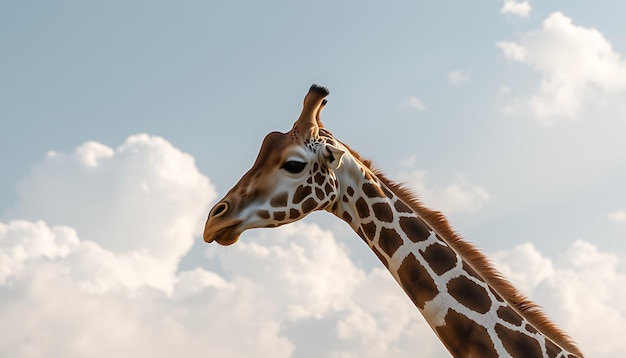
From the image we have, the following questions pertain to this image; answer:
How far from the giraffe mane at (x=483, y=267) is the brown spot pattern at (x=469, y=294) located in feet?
0.91

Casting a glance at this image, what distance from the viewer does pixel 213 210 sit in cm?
820

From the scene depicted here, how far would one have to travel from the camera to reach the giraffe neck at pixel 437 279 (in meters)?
7.76

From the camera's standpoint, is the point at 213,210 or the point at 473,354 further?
the point at 213,210

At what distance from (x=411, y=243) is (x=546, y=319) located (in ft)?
5.20

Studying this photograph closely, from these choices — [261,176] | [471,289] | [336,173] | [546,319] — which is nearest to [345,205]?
[336,173]

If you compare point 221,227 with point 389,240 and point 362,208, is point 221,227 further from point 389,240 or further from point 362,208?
point 389,240

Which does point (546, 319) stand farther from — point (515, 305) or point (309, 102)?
point (309, 102)

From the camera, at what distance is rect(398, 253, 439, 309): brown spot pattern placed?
7965 mm

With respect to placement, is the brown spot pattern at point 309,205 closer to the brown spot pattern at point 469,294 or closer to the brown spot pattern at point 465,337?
the brown spot pattern at point 469,294

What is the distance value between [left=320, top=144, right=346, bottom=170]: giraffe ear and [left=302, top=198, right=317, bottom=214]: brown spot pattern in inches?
16.1

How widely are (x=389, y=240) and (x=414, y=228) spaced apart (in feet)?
0.95

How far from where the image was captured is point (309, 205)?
8305 millimetres

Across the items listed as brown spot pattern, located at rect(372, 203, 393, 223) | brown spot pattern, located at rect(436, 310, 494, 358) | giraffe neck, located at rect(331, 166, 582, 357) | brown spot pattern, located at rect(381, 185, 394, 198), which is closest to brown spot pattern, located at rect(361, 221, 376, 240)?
giraffe neck, located at rect(331, 166, 582, 357)

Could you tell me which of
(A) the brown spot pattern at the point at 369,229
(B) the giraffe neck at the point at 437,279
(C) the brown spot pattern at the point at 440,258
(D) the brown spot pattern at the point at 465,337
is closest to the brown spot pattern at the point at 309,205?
(B) the giraffe neck at the point at 437,279
